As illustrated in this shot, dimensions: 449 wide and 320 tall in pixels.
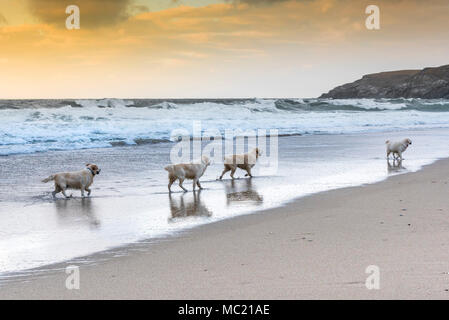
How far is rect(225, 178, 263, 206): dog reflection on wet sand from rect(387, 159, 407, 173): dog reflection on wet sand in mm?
3411

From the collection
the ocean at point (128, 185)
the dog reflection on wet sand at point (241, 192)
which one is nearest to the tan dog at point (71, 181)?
the ocean at point (128, 185)

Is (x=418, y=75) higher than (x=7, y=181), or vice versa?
(x=418, y=75)

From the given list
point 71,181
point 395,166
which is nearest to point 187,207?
point 71,181

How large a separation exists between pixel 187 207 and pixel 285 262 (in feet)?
11.9

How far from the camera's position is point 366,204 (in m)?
7.84

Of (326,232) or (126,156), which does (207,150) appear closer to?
(126,156)

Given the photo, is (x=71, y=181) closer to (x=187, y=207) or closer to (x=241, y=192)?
(x=187, y=207)

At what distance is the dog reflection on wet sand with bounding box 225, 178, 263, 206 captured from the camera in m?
8.78

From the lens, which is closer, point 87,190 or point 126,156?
point 87,190

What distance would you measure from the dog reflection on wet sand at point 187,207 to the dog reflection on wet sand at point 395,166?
505 cm

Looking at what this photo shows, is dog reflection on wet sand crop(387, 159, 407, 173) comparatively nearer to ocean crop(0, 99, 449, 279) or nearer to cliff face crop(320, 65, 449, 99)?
ocean crop(0, 99, 449, 279)
